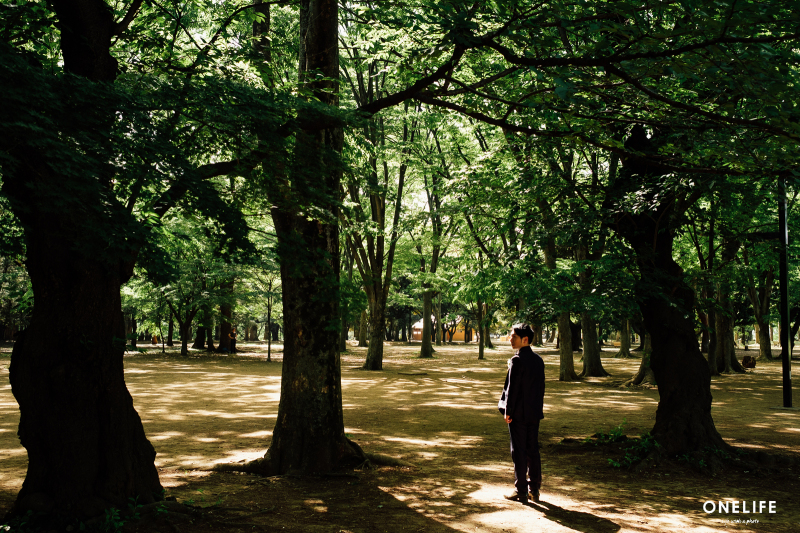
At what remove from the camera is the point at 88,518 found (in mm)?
4723

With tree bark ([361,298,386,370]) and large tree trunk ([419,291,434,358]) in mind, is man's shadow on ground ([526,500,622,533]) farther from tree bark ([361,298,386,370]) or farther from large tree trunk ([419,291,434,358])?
large tree trunk ([419,291,434,358])

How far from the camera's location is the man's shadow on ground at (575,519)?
16.6 feet

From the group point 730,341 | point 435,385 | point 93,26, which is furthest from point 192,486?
point 730,341

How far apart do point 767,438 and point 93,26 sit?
11268 millimetres

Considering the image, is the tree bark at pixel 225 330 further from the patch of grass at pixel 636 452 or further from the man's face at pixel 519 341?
the man's face at pixel 519 341

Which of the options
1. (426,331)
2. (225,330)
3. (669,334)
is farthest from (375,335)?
Answer: (669,334)

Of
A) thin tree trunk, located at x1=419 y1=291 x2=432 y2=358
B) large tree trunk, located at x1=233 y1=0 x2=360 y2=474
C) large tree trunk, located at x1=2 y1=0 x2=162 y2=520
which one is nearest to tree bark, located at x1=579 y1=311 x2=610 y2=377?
thin tree trunk, located at x1=419 y1=291 x2=432 y2=358

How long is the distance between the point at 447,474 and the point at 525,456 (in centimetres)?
165

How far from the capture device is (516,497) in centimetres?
597

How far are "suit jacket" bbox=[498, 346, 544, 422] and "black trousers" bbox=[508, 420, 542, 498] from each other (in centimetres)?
10

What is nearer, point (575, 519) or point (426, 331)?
point (575, 519)

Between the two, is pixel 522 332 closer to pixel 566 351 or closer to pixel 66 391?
pixel 66 391

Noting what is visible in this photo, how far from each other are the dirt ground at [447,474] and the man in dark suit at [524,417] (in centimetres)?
24

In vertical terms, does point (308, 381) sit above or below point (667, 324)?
below
